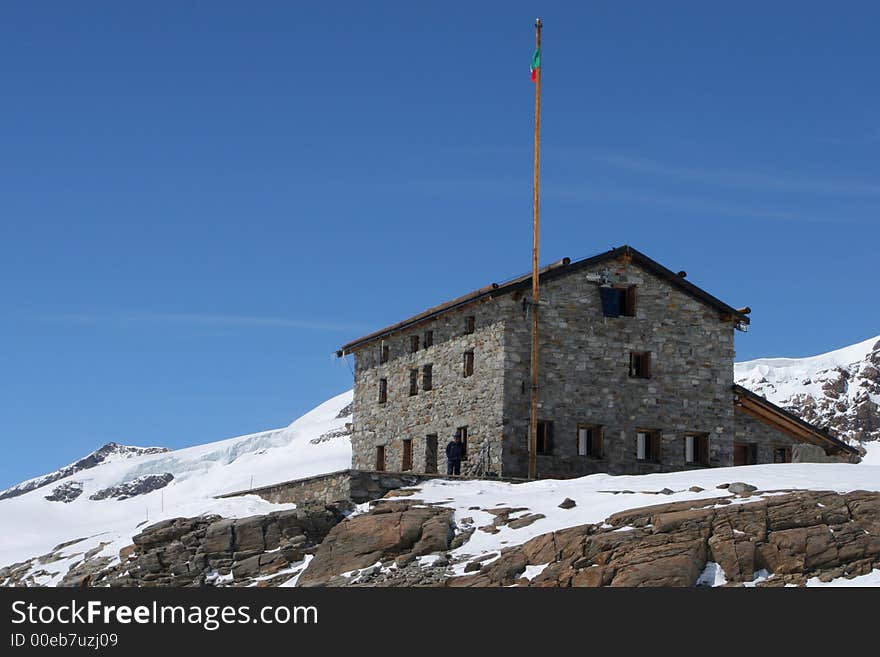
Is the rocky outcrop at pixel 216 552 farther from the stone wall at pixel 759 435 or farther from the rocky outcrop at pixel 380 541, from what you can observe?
the stone wall at pixel 759 435

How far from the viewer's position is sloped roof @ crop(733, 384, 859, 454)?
5162cm

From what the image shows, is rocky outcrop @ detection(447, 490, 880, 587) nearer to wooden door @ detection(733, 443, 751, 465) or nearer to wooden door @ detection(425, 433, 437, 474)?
wooden door @ detection(425, 433, 437, 474)

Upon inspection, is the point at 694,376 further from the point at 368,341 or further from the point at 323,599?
the point at 323,599

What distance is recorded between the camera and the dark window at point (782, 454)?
53000 millimetres

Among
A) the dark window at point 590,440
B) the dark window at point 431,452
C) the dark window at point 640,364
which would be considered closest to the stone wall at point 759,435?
the dark window at point 640,364

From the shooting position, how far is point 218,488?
15238cm

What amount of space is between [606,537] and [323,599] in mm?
7117

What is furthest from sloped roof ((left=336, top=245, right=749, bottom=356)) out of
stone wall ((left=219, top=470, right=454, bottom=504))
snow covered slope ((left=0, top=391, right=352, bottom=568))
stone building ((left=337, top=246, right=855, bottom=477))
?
snow covered slope ((left=0, top=391, right=352, bottom=568))

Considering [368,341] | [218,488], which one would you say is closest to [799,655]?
[368,341]

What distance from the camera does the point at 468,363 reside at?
162 ft

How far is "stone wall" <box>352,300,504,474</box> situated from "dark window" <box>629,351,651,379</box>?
5.48 meters

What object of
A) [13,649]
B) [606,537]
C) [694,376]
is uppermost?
[694,376]

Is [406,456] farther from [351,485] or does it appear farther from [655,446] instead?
[351,485]

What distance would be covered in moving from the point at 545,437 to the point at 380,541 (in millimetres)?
12478
